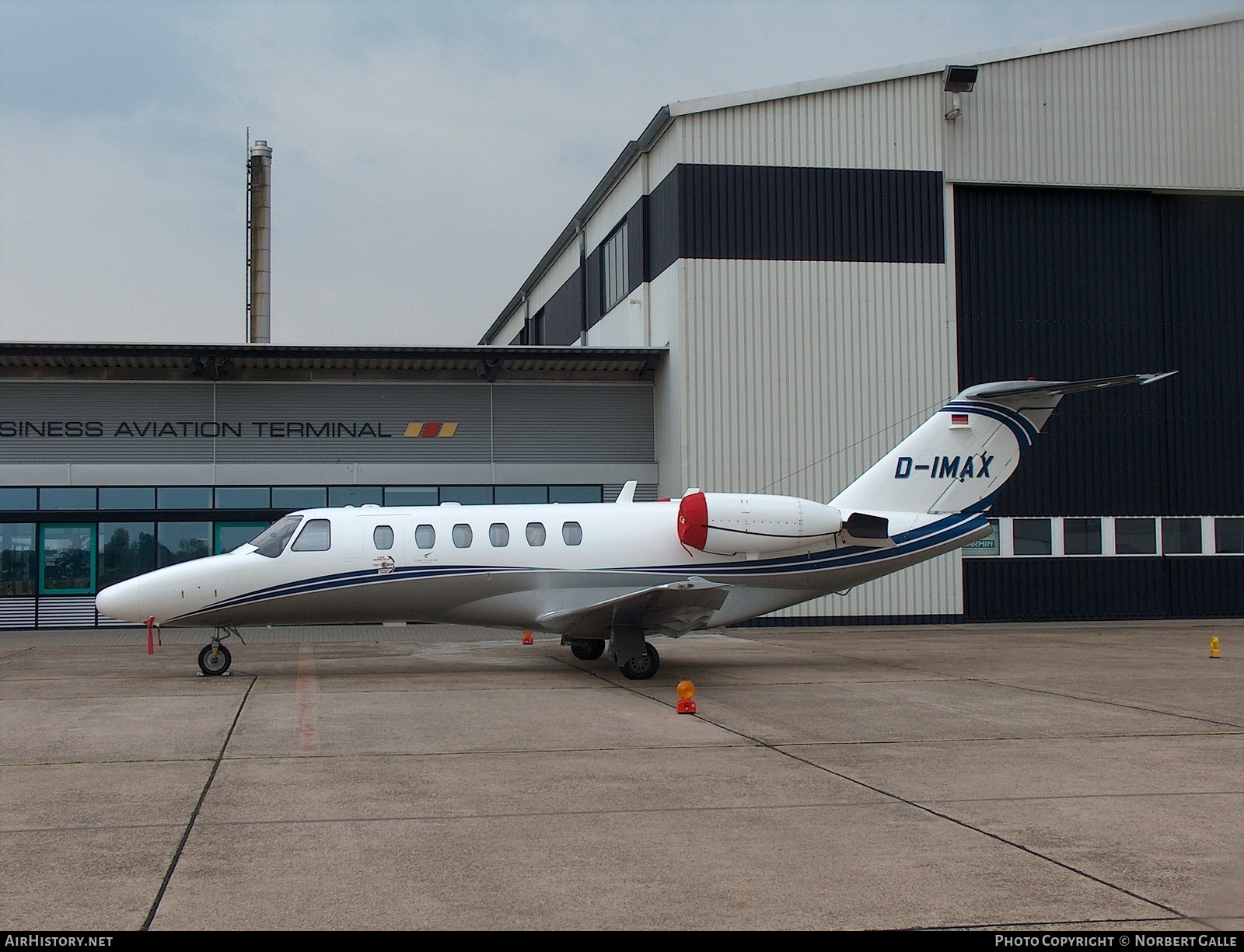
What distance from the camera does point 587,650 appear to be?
1894 cm

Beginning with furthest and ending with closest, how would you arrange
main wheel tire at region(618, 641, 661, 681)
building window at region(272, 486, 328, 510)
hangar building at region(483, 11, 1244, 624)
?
building window at region(272, 486, 328, 510)
hangar building at region(483, 11, 1244, 624)
main wheel tire at region(618, 641, 661, 681)

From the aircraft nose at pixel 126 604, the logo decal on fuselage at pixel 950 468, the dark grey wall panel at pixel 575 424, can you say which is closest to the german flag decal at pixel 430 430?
the dark grey wall panel at pixel 575 424

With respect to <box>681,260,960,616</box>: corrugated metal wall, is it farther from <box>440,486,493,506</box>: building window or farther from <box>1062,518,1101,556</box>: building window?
<box>440,486,493,506</box>: building window

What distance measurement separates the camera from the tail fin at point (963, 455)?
60.2 feet

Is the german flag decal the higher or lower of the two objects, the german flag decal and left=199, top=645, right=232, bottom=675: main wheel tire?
the higher

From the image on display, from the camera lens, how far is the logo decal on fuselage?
18375 millimetres

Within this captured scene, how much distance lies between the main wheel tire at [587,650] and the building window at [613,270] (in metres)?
13.2

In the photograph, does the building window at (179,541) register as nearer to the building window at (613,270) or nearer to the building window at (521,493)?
the building window at (521,493)

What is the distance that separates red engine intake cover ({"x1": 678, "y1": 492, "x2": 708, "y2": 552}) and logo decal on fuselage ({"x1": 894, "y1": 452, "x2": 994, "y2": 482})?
3413 millimetres

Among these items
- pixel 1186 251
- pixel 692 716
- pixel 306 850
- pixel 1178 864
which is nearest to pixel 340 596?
pixel 692 716

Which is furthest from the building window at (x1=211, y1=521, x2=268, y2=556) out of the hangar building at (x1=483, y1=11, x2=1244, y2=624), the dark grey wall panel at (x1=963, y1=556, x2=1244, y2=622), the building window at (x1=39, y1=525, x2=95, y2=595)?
the dark grey wall panel at (x1=963, y1=556, x2=1244, y2=622)

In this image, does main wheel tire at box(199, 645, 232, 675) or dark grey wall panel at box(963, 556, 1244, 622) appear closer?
main wheel tire at box(199, 645, 232, 675)

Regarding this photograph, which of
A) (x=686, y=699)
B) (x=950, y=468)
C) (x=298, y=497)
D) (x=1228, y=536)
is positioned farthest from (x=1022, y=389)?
(x=298, y=497)

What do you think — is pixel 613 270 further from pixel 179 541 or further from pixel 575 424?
pixel 179 541
